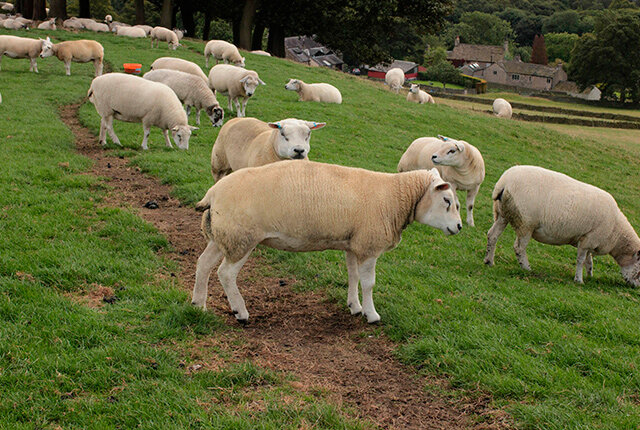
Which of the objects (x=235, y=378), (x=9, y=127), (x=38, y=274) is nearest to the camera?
(x=235, y=378)

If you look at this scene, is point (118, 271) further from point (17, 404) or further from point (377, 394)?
point (377, 394)

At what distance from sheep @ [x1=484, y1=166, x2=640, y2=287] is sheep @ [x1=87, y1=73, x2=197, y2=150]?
26.0 ft

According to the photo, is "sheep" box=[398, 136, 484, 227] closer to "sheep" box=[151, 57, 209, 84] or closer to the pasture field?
the pasture field

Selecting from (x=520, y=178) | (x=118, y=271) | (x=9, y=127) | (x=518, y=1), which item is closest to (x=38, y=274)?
(x=118, y=271)

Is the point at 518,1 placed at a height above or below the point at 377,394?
above

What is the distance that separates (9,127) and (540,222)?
501 inches

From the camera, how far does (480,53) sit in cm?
11700

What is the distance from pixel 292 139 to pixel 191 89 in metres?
8.66

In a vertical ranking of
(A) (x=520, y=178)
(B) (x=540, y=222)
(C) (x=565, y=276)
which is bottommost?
(C) (x=565, y=276)

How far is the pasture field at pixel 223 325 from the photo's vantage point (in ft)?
13.7

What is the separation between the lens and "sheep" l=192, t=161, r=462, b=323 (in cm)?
537

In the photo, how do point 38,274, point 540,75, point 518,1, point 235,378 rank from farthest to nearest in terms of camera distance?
point 518,1
point 540,75
point 38,274
point 235,378

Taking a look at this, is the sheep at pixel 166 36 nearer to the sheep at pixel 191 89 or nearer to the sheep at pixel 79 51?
the sheep at pixel 79 51

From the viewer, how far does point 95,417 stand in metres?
3.87
